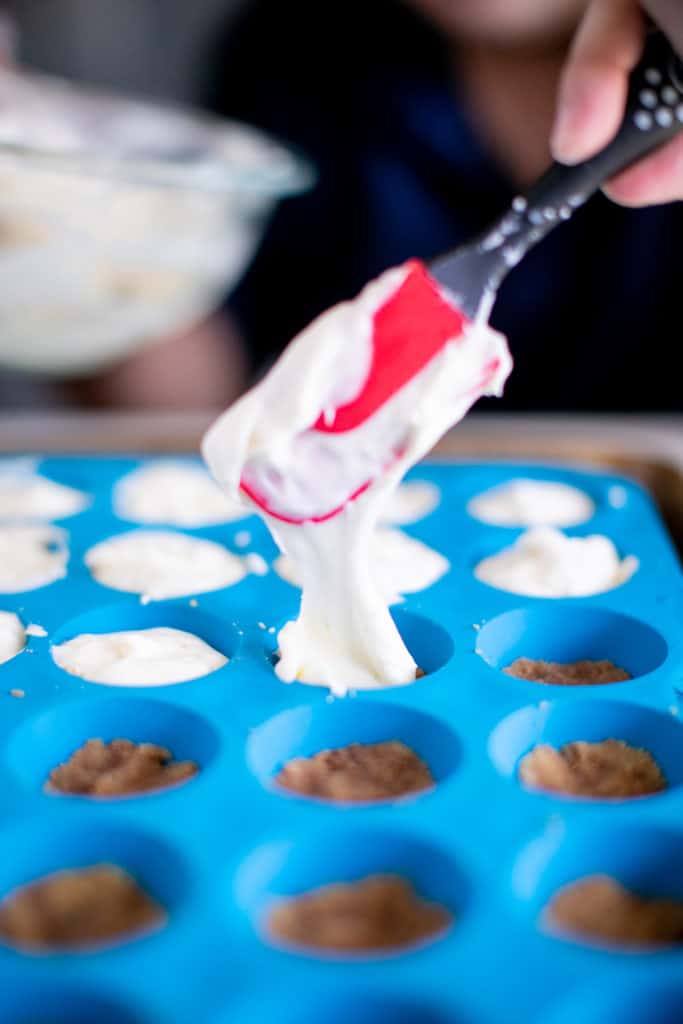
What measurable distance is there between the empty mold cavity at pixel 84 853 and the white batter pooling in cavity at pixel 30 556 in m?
0.37

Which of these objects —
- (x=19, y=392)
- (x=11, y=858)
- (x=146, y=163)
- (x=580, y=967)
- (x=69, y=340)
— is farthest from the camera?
(x=19, y=392)

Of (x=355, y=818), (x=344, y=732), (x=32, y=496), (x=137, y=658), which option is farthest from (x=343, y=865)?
(x=32, y=496)

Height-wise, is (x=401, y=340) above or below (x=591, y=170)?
below

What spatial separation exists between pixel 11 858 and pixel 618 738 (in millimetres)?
443

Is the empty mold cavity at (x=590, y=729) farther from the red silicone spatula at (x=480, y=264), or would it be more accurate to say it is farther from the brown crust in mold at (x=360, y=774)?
the red silicone spatula at (x=480, y=264)

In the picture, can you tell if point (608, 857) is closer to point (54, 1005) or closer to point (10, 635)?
point (54, 1005)

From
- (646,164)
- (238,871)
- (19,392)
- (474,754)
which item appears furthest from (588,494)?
(19,392)

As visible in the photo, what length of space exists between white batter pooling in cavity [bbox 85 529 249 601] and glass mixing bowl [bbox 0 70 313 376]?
0.34 meters

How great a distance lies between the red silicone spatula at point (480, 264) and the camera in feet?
2.64

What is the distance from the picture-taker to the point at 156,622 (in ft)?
3.21

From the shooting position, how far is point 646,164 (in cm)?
90

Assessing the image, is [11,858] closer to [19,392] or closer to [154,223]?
[154,223]

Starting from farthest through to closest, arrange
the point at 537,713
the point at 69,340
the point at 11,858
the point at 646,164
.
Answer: the point at 69,340, the point at 646,164, the point at 537,713, the point at 11,858

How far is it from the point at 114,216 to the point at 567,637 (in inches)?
27.1
